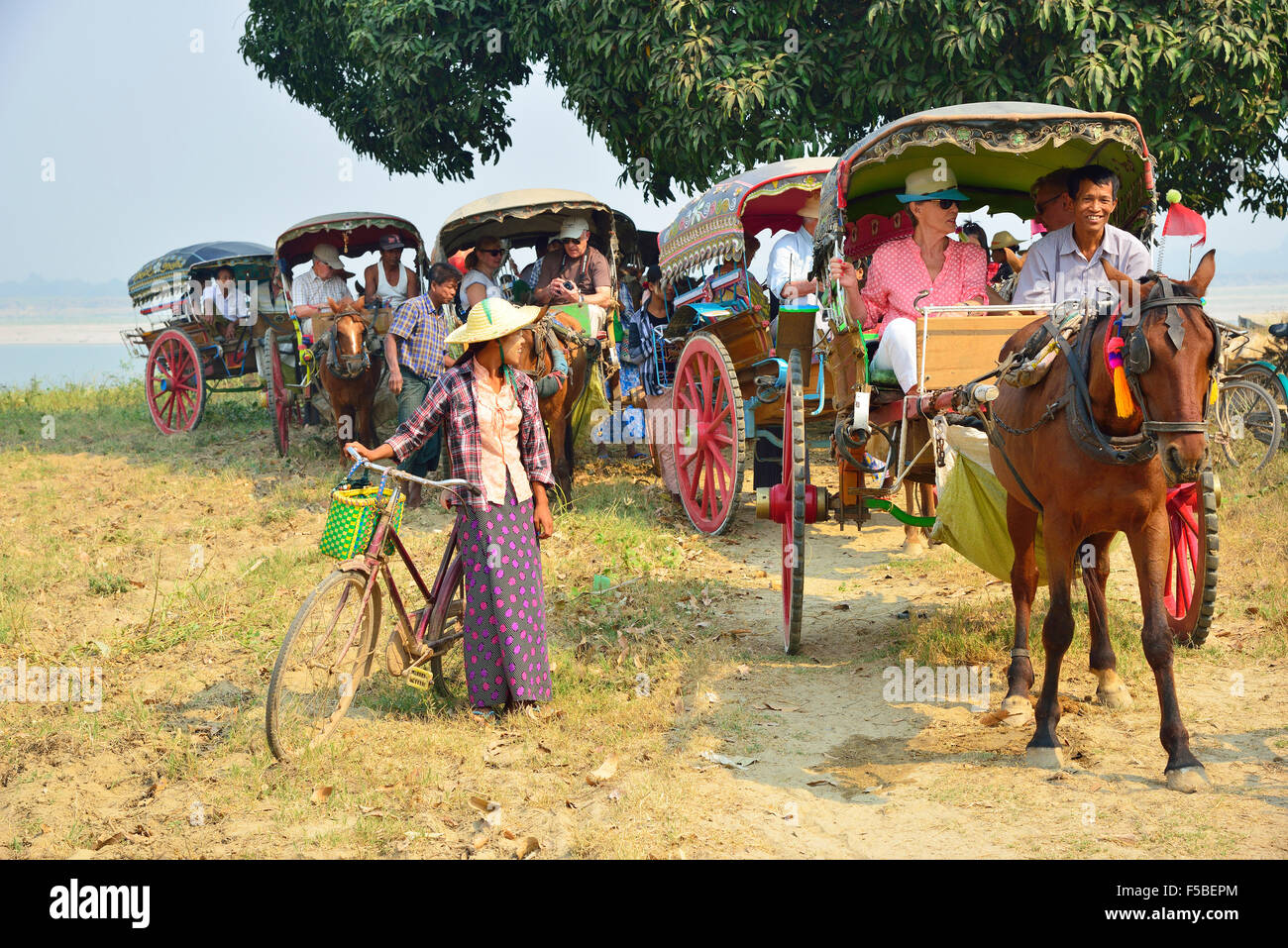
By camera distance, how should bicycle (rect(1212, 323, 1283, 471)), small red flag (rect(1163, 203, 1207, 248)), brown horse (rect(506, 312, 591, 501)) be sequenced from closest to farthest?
small red flag (rect(1163, 203, 1207, 248)) → brown horse (rect(506, 312, 591, 501)) → bicycle (rect(1212, 323, 1283, 471))

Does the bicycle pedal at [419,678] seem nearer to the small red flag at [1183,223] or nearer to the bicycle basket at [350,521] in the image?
the bicycle basket at [350,521]

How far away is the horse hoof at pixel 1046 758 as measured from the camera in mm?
4629

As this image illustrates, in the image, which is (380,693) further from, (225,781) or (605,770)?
(605,770)

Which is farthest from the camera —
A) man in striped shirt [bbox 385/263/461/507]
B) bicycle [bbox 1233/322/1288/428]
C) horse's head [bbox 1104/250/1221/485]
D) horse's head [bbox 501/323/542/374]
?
bicycle [bbox 1233/322/1288/428]

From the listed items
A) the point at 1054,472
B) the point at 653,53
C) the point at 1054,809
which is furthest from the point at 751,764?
the point at 653,53

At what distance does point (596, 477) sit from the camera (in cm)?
1198

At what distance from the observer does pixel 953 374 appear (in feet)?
19.1

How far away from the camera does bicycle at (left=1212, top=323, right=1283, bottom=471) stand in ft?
34.6

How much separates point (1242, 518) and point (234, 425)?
42.2 ft

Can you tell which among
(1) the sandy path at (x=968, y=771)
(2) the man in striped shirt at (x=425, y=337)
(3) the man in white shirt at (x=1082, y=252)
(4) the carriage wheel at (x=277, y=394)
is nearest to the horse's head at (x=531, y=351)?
(2) the man in striped shirt at (x=425, y=337)

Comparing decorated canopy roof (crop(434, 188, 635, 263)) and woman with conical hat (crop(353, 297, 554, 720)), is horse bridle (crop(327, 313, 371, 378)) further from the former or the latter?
woman with conical hat (crop(353, 297, 554, 720))

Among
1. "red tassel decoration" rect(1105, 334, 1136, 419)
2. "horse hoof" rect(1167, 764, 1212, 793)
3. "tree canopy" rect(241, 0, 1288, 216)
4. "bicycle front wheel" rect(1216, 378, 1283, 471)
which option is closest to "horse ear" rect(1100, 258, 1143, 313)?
"red tassel decoration" rect(1105, 334, 1136, 419)

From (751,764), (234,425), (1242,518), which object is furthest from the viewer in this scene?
(234,425)

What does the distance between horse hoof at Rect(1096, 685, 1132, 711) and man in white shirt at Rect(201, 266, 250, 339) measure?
1281 cm
